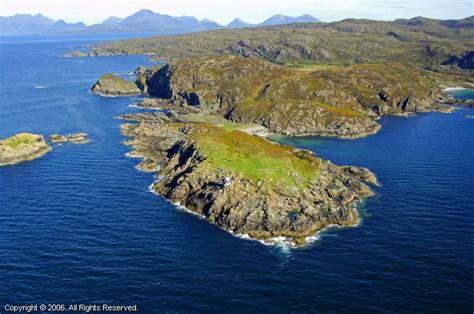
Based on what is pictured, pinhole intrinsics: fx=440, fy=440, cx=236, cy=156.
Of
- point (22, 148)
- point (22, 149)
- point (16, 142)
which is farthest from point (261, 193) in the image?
point (16, 142)

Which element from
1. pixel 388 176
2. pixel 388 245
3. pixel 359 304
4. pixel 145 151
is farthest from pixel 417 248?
pixel 145 151

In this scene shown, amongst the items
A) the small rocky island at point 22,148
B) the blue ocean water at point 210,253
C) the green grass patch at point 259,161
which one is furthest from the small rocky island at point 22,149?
the green grass patch at point 259,161

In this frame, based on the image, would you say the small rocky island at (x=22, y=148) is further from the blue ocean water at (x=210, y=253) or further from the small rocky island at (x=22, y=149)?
the blue ocean water at (x=210, y=253)

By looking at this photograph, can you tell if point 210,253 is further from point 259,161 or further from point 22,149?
point 22,149

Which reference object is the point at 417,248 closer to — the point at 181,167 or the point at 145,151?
the point at 181,167

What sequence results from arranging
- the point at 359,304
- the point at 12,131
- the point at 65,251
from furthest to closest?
the point at 12,131
the point at 65,251
the point at 359,304
